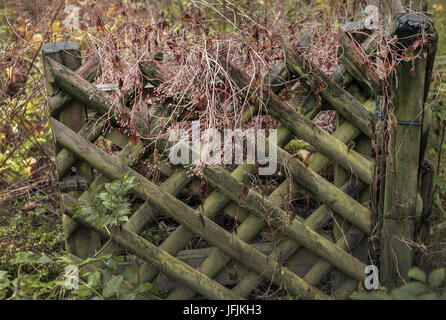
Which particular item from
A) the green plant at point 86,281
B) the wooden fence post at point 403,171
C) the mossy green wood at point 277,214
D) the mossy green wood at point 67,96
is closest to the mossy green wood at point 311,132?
the wooden fence post at point 403,171

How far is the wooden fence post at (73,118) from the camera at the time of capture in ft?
6.71

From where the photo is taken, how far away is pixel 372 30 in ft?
7.16

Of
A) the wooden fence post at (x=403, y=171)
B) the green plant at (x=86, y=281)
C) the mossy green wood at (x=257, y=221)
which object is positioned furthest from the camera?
the mossy green wood at (x=257, y=221)

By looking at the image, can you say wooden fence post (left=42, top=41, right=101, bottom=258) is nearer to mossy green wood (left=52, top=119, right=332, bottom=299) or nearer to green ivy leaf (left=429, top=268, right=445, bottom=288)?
mossy green wood (left=52, top=119, right=332, bottom=299)

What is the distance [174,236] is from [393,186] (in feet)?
3.71

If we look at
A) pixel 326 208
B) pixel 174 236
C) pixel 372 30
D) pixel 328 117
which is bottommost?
pixel 174 236

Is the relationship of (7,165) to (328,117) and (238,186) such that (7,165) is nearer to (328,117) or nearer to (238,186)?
(238,186)

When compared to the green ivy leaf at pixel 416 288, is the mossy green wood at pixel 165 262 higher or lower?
lower

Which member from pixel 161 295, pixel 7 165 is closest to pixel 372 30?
pixel 161 295

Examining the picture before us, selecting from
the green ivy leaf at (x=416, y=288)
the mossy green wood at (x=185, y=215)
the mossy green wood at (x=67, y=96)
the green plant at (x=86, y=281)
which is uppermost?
the mossy green wood at (x=67, y=96)

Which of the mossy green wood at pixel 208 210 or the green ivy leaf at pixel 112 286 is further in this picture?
the mossy green wood at pixel 208 210

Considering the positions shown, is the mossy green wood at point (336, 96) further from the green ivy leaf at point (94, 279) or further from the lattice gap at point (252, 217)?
the green ivy leaf at point (94, 279)

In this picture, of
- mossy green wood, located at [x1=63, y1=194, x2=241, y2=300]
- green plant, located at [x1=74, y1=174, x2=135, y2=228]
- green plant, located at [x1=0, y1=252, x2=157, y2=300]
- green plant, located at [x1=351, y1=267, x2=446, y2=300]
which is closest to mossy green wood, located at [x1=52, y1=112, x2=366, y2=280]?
green plant, located at [x1=74, y1=174, x2=135, y2=228]

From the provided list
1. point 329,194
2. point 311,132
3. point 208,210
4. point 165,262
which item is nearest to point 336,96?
point 311,132
